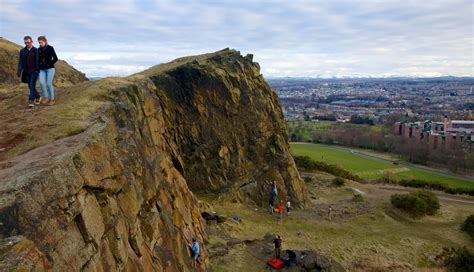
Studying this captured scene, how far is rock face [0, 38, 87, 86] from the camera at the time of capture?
1403 inches

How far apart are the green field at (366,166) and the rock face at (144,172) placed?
34.6 metres

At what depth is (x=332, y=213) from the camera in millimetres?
36344

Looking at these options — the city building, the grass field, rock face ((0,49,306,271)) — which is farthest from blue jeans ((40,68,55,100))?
the grass field

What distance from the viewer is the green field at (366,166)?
64.9 meters

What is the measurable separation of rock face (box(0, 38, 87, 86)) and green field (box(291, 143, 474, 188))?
48.0 m

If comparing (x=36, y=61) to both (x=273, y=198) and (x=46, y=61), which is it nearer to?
(x=46, y=61)

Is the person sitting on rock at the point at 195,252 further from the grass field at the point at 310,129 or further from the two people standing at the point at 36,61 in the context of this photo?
the grass field at the point at 310,129

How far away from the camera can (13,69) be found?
1438 inches

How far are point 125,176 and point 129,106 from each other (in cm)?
653

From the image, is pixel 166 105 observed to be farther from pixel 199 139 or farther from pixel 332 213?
pixel 332 213

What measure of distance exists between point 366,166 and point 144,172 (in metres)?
66.8

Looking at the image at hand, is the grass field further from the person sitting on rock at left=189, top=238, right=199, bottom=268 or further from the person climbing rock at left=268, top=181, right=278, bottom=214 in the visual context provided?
the person sitting on rock at left=189, top=238, right=199, bottom=268

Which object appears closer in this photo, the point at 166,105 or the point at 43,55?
the point at 43,55

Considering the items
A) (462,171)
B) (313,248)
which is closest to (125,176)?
(313,248)
